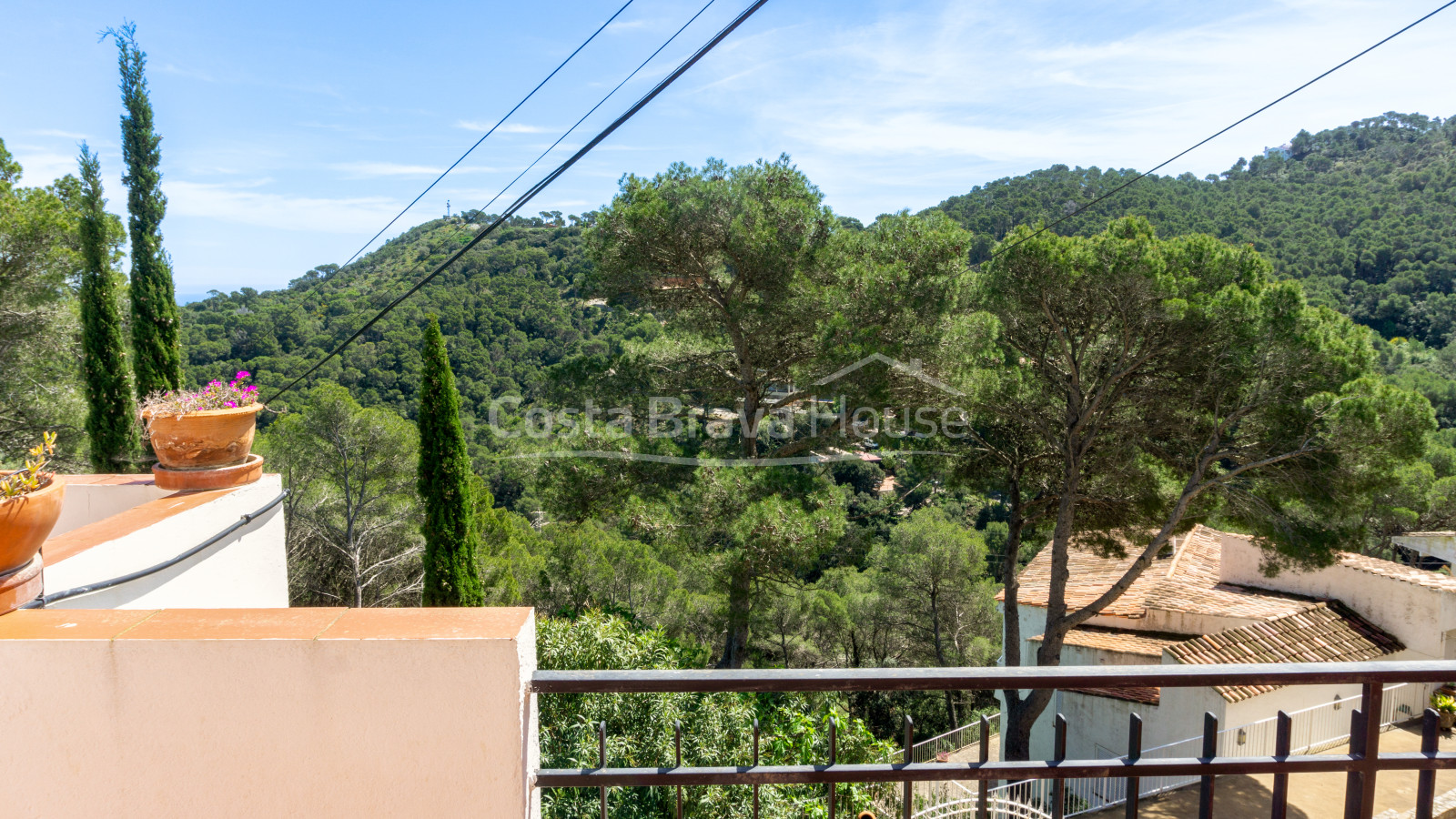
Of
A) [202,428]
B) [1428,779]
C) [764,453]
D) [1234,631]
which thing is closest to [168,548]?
[202,428]

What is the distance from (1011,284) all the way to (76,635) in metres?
8.89

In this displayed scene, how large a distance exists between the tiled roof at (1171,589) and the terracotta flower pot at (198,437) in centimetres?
1006

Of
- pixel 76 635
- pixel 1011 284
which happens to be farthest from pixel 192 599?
pixel 1011 284

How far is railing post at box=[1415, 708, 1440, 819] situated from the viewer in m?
1.42

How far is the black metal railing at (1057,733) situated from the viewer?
1295 millimetres

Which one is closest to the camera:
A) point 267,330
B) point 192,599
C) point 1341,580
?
point 192,599

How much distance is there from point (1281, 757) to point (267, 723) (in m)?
1.79

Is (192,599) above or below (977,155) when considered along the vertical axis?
below

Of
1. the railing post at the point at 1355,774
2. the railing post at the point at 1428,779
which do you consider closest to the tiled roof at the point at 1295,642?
the railing post at the point at 1428,779

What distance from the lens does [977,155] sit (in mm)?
14938

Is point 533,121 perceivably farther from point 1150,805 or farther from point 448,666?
point 1150,805

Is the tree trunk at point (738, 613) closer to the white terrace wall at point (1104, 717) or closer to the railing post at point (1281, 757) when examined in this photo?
the white terrace wall at point (1104, 717)

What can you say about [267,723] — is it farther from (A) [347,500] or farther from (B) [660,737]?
(A) [347,500]

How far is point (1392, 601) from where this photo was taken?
35.4ft
